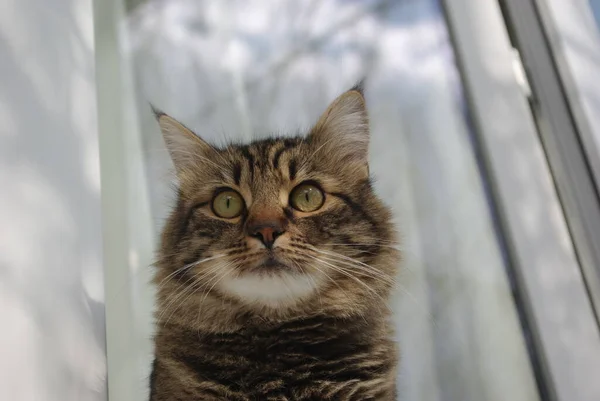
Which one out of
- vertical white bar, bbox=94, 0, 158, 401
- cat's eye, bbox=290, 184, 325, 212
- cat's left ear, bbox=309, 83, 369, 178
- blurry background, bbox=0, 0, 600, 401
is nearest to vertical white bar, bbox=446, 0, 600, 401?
blurry background, bbox=0, 0, 600, 401

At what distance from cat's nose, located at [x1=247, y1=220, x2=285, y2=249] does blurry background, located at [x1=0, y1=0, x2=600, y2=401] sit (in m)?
0.32

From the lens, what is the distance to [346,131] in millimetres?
1123

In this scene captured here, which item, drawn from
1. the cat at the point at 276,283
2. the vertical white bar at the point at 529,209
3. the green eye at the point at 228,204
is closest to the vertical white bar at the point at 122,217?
the cat at the point at 276,283

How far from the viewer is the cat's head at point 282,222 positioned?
896 millimetres

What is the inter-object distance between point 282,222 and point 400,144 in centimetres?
56

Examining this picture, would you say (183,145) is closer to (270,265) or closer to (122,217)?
(122,217)

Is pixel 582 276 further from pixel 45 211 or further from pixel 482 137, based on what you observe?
pixel 45 211

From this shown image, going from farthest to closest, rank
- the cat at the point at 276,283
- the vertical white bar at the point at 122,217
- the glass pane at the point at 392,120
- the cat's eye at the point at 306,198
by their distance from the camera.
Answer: the glass pane at the point at 392,120 → the vertical white bar at the point at 122,217 → the cat's eye at the point at 306,198 → the cat at the point at 276,283

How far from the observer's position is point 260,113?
1.35 m

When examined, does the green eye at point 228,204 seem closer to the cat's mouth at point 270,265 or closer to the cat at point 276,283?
the cat at point 276,283

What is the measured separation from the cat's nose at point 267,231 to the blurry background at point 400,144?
32 cm

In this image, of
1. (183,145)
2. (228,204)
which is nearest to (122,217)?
(183,145)

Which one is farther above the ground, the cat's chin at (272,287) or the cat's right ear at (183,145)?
the cat's right ear at (183,145)

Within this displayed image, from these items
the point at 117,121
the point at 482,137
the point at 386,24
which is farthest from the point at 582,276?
the point at 117,121
